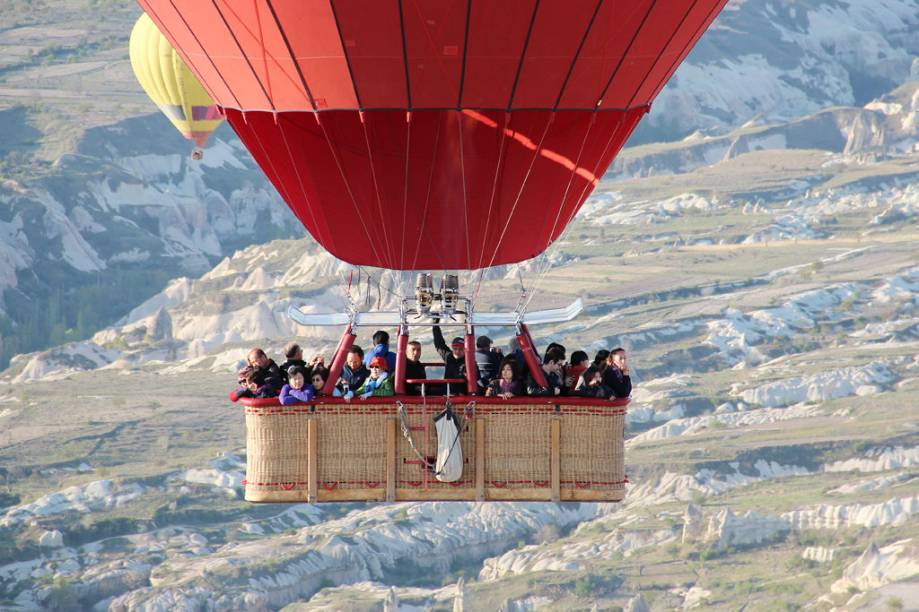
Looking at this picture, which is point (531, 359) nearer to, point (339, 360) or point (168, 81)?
point (339, 360)

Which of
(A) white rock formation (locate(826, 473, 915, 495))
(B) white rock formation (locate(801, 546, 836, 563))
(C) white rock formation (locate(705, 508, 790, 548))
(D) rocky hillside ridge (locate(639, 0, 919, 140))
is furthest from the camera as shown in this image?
(D) rocky hillside ridge (locate(639, 0, 919, 140))

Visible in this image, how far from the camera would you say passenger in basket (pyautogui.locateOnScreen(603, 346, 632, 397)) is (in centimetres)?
1226

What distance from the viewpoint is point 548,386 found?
12.7m

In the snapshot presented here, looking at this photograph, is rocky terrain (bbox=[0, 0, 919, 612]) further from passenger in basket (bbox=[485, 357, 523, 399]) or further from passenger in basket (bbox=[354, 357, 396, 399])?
passenger in basket (bbox=[485, 357, 523, 399])

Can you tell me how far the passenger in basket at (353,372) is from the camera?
492 inches

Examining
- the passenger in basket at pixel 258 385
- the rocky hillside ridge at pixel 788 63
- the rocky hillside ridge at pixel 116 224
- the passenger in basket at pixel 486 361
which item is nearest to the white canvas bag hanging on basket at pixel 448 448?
the passenger in basket at pixel 486 361

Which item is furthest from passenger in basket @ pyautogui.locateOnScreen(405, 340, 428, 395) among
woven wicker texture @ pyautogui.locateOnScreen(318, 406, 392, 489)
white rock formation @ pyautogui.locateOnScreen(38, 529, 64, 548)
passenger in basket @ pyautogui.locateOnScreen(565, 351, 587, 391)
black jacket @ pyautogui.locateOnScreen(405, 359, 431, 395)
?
white rock formation @ pyautogui.locateOnScreen(38, 529, 64, 548)

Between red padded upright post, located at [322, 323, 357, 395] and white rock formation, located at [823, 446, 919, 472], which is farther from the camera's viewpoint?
white rock formation, located at [823, 446, 919, 472]

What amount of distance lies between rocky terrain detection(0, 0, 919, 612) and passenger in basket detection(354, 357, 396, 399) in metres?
66.8

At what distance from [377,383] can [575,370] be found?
1.29 metres

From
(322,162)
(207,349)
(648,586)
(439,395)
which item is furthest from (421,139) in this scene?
(207,349)

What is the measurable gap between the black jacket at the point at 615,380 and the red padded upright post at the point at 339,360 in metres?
1.56

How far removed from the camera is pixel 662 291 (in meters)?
122

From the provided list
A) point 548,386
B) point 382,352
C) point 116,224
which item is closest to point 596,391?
point 548,386
